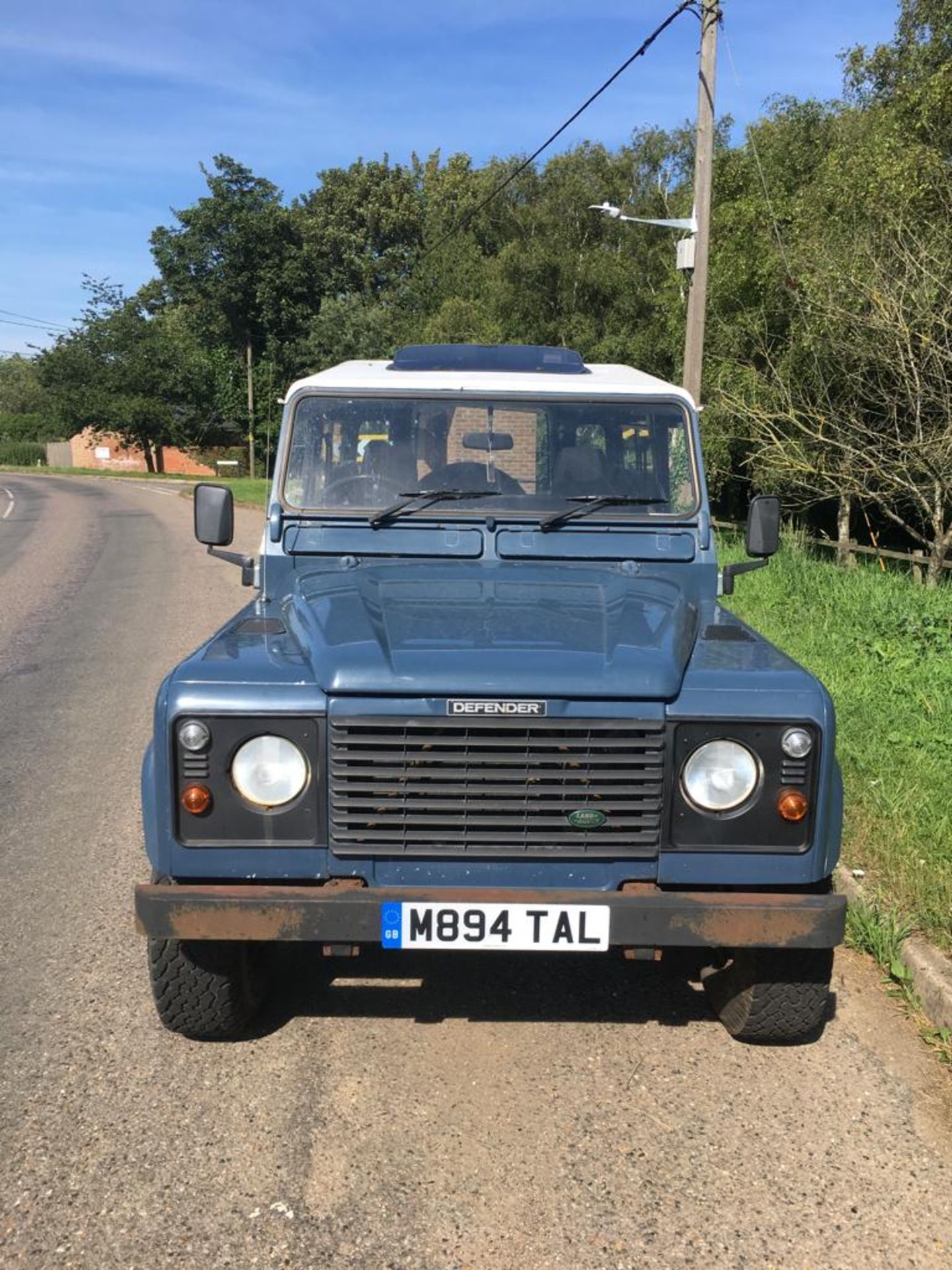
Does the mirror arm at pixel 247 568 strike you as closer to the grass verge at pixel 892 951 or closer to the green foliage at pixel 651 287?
the grass verge at pixel 892 951

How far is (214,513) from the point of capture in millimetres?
4363

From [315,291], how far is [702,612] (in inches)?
2059

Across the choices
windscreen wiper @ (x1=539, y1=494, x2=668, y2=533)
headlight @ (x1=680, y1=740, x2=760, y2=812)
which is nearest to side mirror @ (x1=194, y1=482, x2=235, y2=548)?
windscreen wiper @ (x1=539, y1=494, x2=668, y2=533)

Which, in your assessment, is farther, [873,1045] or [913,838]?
[913,838]

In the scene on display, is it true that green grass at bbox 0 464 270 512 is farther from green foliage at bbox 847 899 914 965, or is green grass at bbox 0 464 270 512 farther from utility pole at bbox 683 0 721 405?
green foliage at bbox 847 899 914 965

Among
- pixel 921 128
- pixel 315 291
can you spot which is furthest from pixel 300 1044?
pixel 315 291

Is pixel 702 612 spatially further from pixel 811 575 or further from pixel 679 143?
pixel 679 143

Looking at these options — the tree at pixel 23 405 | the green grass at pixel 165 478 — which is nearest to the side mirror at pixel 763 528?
the green grass at pixel 165 478

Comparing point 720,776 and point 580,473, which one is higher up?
point 580,473

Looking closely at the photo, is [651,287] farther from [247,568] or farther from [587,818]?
[587,818]

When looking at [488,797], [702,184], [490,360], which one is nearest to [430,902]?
[488,797]

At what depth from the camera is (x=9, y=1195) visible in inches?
104

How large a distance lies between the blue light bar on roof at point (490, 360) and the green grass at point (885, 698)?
2.39 metres

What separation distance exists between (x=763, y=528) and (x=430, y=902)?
7.61ft
